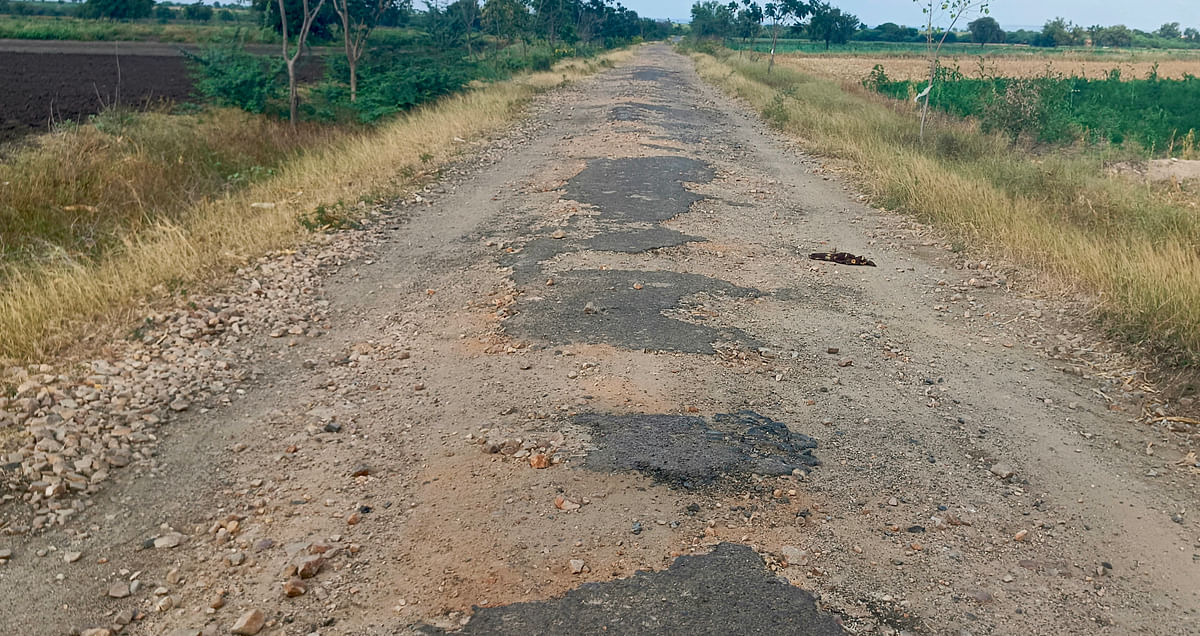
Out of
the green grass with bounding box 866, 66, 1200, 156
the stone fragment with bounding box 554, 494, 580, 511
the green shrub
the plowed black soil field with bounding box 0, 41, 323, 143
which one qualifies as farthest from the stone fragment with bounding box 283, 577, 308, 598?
the green shrub

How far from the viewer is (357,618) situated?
2.85 m

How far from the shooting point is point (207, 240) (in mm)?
→ 7281

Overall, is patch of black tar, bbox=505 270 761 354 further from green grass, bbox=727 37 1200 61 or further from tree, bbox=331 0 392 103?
green grass, bbox=727 37 1200 61

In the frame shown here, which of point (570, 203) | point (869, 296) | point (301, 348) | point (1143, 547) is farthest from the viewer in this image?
point (570, 203)

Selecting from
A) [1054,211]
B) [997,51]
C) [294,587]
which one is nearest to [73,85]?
[1054,211]

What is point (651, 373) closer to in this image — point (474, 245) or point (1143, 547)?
point (1143, 547)

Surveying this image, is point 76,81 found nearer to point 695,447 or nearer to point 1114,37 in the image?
point 695,447

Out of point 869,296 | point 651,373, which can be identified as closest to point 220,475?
point 651,373

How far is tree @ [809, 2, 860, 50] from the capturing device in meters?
80.5

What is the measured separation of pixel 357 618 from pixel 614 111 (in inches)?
653

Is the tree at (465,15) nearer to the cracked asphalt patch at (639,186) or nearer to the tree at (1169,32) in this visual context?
the cracked asphalt patch at (639,186)

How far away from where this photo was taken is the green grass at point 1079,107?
13.7 metres

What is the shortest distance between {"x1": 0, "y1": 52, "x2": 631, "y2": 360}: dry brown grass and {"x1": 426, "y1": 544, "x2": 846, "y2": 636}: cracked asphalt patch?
3.48 m

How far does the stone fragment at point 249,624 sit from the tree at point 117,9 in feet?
217
